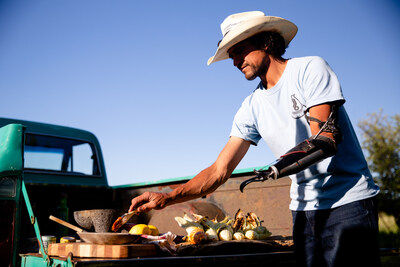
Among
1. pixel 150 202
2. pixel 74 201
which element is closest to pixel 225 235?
pixel 150 202

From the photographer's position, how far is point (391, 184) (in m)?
19.2

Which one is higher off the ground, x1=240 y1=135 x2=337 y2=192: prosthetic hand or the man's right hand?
x1=240 y1=135 x2=337 y2=192: prosthetic hand

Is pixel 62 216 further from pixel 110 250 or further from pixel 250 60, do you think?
pixel 250 60

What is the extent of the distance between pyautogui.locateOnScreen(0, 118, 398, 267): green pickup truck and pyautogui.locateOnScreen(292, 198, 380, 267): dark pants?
0.34 m

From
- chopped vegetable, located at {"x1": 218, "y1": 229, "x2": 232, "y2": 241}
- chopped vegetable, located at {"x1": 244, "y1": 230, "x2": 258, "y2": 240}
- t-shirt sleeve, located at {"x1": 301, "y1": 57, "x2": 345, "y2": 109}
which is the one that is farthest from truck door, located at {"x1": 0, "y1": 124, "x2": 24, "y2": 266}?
t-shirt sleeve, located at {"x1": 301, "y1": 57, "x2": 345, "y2": 109}

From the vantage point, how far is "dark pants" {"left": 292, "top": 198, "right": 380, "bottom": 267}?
6.07 feet

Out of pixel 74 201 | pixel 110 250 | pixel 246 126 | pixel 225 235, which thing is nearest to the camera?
pixel 110 250

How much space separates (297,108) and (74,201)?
3636 mm

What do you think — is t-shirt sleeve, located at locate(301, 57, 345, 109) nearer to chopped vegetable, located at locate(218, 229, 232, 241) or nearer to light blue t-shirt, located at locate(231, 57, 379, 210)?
light blue t-shirt, located at locate(231, 57, 379, 210)

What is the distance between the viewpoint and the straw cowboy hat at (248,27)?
2.27 m

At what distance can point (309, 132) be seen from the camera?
6.65 ft

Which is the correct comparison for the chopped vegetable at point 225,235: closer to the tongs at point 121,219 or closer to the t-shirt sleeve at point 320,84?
the tongs at point 121,219

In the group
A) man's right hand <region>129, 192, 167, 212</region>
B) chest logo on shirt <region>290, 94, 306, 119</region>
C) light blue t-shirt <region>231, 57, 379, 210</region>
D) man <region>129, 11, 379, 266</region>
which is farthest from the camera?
man's right hand <region>129, 192, 167, 212</region>

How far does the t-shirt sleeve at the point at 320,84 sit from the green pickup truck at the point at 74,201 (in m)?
1.02
